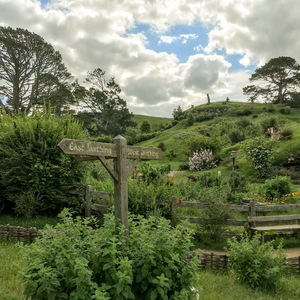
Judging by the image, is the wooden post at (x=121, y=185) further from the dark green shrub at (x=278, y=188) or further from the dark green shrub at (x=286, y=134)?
the dark green shrub at (x=286, y=134)

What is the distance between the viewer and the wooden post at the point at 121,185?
440 cm

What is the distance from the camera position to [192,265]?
11.8ft

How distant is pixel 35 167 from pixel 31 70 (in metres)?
23.6

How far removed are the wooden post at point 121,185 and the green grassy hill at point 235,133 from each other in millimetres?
17997

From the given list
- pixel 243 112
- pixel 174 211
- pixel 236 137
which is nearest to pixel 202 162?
pixel 236 137

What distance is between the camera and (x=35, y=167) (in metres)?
8.91

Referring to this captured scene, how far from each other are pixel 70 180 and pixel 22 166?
5.48ft

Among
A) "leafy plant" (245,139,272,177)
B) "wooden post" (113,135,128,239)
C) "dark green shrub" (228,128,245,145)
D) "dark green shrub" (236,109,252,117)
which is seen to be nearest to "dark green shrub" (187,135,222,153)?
"dark green shrub" (228,128,245,145)

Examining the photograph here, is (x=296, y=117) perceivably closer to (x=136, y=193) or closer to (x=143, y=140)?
(x=143, y=140)

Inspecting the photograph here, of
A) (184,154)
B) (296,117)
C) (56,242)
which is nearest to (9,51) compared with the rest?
(184,154)

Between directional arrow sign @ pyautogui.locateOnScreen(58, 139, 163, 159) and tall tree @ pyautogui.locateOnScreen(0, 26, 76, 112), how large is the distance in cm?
2448

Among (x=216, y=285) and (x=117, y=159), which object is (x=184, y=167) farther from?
(x=117, y=159)

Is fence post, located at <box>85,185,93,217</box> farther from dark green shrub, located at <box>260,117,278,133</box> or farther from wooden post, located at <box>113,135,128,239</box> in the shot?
dark green shrub, located at <box>260,117,278,133</box>

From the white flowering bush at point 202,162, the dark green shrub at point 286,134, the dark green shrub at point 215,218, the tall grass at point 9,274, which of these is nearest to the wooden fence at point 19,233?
the tall grass at point 9,274
